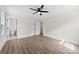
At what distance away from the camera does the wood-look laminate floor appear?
2479mm

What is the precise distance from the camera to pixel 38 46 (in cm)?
251

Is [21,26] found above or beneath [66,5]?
beneath

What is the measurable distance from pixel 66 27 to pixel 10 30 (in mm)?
1205

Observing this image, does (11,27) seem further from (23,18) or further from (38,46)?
(38,46)

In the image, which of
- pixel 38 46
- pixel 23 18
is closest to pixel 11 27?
pixel 23 18

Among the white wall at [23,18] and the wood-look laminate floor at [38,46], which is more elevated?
the white wall at [23,18]

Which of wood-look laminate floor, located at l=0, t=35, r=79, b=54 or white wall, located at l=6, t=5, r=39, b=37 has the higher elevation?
white wall, located at l=6, t=5, r=39, b=37

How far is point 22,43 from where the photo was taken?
2504 millimetres

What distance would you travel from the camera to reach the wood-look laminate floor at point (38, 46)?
2479 millimetres

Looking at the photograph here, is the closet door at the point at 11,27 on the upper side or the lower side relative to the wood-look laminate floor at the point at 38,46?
upper

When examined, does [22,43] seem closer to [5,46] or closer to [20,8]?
[5,46]

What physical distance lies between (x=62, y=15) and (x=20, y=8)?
0.91 m
